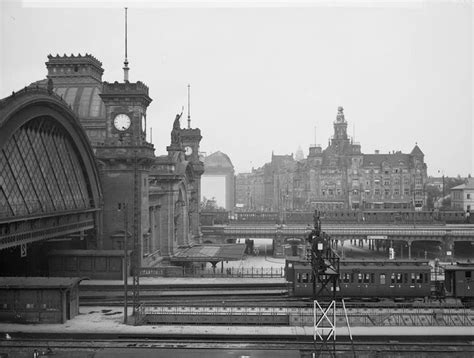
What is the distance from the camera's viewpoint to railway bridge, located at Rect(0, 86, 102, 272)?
30.7 metres

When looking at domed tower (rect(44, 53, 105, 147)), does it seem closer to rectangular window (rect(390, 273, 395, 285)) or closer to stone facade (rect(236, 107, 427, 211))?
rectangular window (rect(390, 273, 395, 285))

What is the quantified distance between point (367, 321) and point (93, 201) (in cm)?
2418

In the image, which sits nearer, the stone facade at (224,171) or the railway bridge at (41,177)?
the railway bridge at (41,177)

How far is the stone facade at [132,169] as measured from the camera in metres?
44.1

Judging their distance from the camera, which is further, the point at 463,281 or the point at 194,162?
the point at 194,162

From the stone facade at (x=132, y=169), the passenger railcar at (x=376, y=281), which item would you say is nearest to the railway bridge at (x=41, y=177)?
the stone facade at (x=132, y=169)

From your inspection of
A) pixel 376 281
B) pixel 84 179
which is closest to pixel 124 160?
pixel 84 179

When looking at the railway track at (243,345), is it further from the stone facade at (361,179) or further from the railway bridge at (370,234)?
the stone facade at (361,179)

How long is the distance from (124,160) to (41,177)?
921 cm

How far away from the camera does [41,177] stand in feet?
118

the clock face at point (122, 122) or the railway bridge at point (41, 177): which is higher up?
the clock face at point (122, 122)

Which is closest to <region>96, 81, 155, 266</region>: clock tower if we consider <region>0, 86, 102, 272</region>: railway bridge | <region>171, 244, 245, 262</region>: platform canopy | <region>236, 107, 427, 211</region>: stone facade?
<region>0, 86, 102, 272</region>: railway bridge

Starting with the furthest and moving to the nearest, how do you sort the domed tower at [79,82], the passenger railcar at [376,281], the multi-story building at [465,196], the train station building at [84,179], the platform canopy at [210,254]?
the multi-story building at [465,196], the domed tower at [79,82], the platform canopy at [210,254], the passenger railcar at [376,281], the train station building at [84,179]

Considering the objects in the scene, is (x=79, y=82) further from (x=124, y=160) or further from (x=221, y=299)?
(x=221, y=299)
